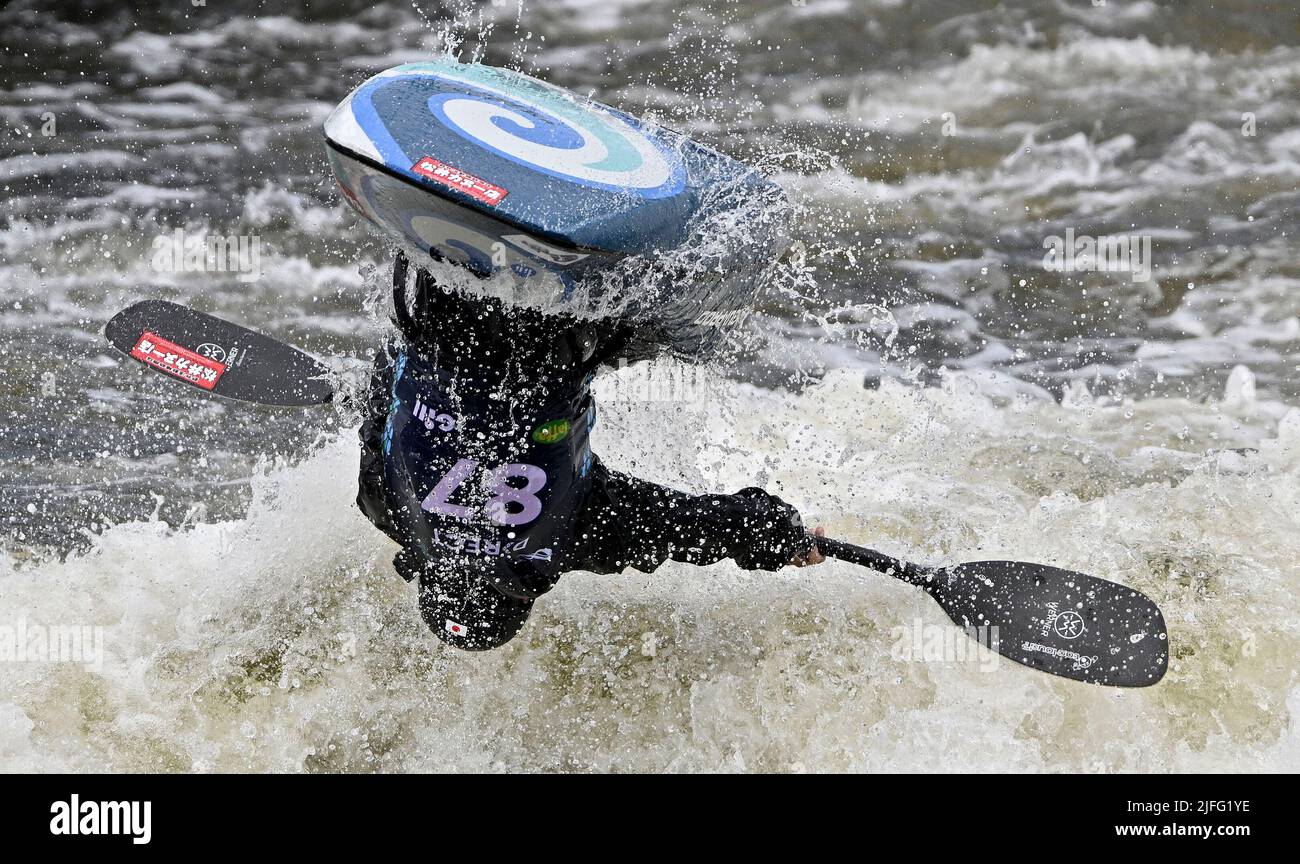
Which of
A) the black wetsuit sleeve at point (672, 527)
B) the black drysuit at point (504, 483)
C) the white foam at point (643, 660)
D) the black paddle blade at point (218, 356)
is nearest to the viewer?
the black drysuit at point (504, 483)

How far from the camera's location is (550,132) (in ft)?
6.98

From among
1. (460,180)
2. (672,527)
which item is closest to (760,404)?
(672,527)

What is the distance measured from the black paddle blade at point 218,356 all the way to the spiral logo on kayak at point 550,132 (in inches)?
39.1

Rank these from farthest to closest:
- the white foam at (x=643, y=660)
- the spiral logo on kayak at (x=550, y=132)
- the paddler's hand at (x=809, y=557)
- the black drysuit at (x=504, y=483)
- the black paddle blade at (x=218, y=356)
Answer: the white foam at (x=643, y=660) < the black paddle blade at (x=218, y=356) < the paddler's hand at (x=809, y=557) < the black drysuit at (x=504, y=483) < the spiral logo on kayak at (x=550, y=132)

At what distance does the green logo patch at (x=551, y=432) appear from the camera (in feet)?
7.81

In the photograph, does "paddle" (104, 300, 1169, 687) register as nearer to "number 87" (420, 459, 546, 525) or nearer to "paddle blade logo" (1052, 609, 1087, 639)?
"paddle blade logo" (1052, 609, 1087, 639)

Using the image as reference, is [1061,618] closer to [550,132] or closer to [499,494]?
[499,494]

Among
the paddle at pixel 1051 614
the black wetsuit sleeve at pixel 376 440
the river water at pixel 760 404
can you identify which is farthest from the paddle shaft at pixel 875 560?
the black wetsuit sleeve at pixel 376 440

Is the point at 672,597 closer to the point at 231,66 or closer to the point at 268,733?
the point at 268,733

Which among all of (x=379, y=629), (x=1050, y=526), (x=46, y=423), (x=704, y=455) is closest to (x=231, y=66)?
(x=46, y=423)

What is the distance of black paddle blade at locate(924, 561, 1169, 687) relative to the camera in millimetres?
2910

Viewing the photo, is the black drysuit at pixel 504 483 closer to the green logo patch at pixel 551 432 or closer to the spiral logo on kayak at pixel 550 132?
the green logo patch at pixel 551 432

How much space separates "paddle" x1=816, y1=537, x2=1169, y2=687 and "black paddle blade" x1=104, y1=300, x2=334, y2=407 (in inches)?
53.3

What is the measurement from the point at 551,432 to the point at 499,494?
17cm
